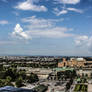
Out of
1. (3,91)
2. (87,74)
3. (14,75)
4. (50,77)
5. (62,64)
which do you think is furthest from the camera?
(62,64)

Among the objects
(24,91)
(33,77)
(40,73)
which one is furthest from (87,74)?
(24,91)

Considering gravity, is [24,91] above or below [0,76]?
above

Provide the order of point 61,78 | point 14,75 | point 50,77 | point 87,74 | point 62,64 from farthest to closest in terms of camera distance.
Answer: point 62,64
point 87,74
point 50,77
point 61,78
point 14,75

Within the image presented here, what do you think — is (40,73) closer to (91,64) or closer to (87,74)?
(87,74)

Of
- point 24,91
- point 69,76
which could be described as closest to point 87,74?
point 69,76

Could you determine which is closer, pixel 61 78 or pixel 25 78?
pixel 25 78

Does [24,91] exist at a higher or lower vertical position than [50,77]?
higher

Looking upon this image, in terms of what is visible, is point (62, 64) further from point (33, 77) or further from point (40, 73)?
point (33, 77)

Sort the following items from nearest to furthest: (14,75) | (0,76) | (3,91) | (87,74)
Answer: (3,91)
(0,76)
(14,75)
(87,74)

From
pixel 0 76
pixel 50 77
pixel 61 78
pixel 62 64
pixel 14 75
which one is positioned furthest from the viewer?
pixel 62 64
